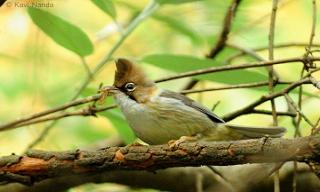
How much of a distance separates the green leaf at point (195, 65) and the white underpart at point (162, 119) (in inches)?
7.7

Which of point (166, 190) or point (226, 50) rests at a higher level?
point (226, 50)

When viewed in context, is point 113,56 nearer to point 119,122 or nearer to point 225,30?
point 225,30

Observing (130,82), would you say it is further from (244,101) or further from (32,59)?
(244,101)

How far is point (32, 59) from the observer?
13.9ft

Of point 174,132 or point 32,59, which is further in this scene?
point 32,59

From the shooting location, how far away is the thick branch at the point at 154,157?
1874 millimetres

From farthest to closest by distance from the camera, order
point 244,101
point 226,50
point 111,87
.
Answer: point 244,101, point 226,50, point 111,87

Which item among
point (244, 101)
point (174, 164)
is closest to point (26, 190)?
point (174, 164)

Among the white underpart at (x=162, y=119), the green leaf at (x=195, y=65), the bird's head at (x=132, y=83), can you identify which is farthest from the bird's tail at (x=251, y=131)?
the bird's head at (x=132, y=83)

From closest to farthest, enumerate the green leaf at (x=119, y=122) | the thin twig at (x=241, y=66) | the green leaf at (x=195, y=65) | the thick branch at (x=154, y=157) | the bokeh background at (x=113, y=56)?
the thick branch at (x=154, y=157), the thin twig at (x=241, y=66), the green leaf at (x=195, y=65), the green leaf at (x=119, y=122), the bokeh background at (x=113, y=56)

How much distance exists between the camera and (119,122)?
122 inches

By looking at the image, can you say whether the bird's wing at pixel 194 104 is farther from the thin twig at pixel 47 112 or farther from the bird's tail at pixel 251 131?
the thin twig at pixel 47 112

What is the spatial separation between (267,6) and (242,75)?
2.68 m

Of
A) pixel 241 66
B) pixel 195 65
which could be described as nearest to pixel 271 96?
pixel 241 66
